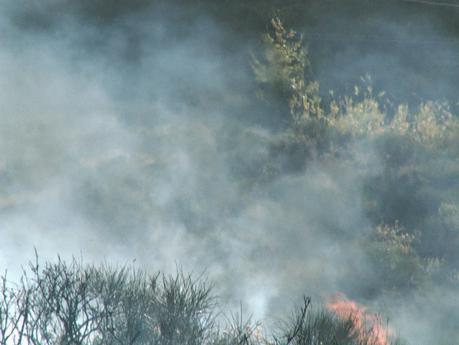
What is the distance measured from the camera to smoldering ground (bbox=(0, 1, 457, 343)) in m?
25.9

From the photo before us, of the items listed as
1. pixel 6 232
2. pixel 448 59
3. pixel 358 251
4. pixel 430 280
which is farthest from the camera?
pixel 6 232

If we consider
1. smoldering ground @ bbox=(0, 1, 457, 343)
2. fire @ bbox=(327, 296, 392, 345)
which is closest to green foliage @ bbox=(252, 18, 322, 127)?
smoldering ground @ bbox=(0, 1, 457, 343)

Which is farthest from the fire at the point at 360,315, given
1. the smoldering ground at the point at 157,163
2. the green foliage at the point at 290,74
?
the green foliage at the point at 290,74

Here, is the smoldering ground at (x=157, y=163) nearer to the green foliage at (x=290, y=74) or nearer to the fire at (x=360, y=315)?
the green foliage at (x=290, y=74)

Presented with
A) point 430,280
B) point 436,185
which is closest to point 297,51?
point 436,185

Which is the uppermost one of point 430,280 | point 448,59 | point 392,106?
point 448,59

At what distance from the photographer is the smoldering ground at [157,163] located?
85.0 feet

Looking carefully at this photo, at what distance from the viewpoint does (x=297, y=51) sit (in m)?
26.0

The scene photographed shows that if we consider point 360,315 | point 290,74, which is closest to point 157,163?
point 290,74

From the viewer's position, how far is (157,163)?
96.1 ft

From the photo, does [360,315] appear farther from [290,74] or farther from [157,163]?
[157,163]

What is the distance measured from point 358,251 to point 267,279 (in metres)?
2.72

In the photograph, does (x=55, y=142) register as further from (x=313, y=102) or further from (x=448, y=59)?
(x=448, y=59)

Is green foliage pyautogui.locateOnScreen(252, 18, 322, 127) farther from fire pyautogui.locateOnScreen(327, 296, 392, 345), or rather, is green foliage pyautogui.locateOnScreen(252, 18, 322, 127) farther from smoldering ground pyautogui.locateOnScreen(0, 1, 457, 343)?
fire pyautogui.locateOnScreen(327, 296, 392, 345)
